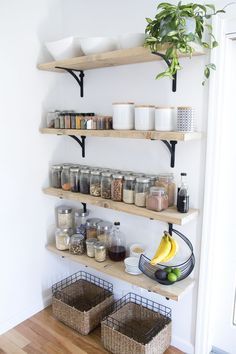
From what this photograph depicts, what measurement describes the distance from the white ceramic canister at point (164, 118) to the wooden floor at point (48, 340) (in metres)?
1.37

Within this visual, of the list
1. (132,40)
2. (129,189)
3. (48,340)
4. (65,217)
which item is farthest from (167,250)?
(132,40)

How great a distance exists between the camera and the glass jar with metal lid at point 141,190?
1771 mm

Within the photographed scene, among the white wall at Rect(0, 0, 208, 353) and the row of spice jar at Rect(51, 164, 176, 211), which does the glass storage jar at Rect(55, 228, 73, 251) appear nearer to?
the white wall at Rect(0, 0, 208, 353)

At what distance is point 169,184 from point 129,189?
0.24 meters

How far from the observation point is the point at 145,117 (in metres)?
1.67

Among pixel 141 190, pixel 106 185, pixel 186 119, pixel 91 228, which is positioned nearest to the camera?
pixel 186 119

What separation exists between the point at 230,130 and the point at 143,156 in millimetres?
525

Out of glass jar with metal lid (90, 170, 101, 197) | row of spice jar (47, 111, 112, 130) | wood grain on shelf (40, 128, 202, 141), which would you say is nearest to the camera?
wood grain on shelf (40, 128, 202, 141)

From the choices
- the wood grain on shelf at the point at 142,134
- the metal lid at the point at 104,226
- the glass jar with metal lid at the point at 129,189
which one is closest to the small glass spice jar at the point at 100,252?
the metal lid at the point at 104,226

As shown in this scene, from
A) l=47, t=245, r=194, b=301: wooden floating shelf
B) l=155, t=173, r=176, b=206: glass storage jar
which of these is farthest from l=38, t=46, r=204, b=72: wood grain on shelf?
l=47, t=245, r=194, b=301: wooden floating shelf

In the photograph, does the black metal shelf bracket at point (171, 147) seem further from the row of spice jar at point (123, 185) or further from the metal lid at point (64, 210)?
the metal lid at point (64, 210)

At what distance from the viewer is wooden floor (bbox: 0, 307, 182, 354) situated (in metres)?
1.92

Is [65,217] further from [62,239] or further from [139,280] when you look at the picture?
[139,280]

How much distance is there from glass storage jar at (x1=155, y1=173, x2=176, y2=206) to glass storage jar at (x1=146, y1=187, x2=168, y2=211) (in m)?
0.04
